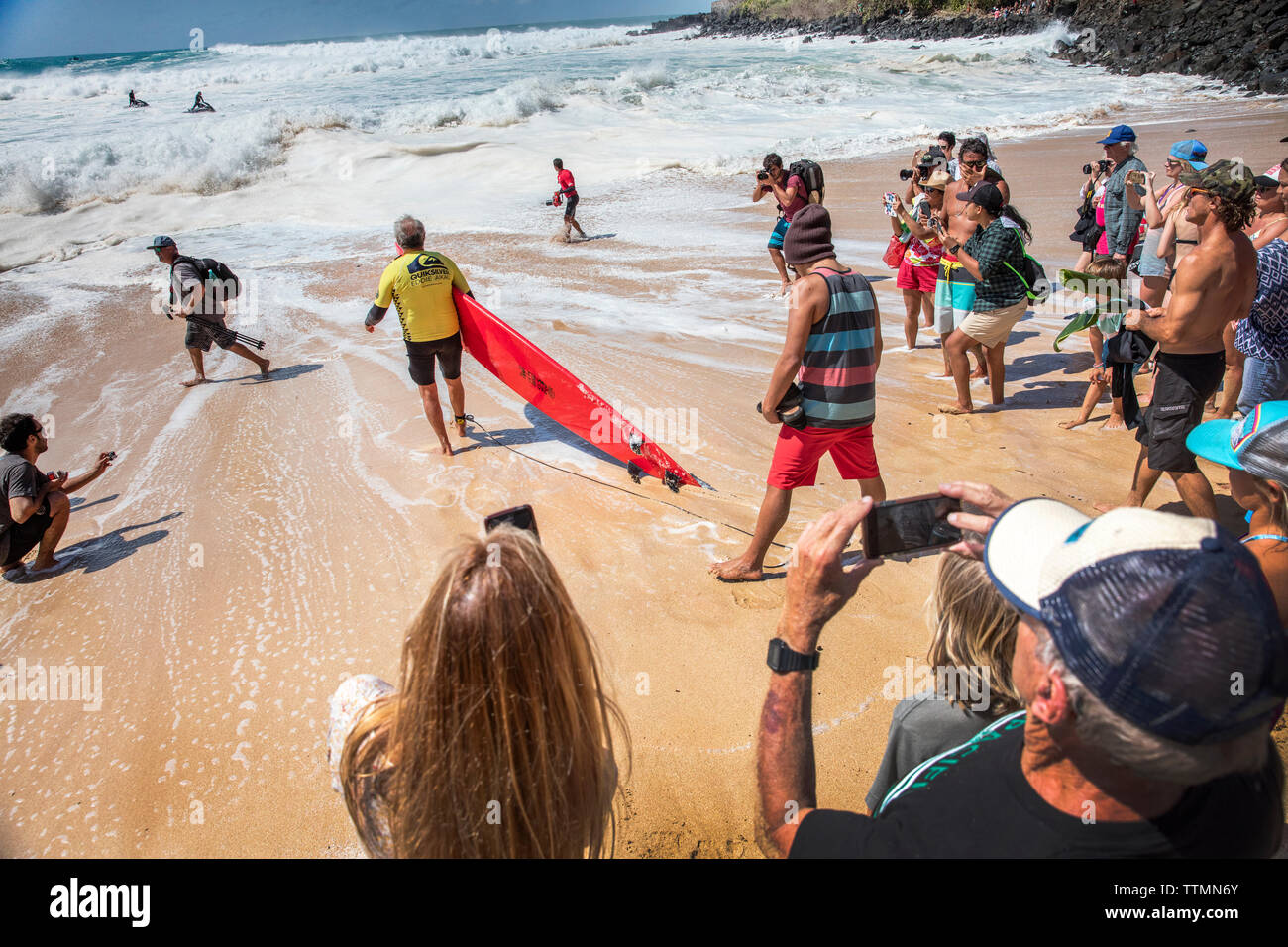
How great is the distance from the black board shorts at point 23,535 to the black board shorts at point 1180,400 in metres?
6.61

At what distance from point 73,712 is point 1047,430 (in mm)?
6297

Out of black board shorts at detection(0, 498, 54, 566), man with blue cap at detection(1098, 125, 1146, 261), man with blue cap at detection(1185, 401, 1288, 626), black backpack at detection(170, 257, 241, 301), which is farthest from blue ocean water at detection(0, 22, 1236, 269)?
man with blue cap at detection(1185, 401, 1288, 626)

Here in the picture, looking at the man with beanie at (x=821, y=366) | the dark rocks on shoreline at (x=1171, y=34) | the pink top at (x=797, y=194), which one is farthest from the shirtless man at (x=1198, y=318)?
the dark rocks on shoreline at (x=1171, y=34)

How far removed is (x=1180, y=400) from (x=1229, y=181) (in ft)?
3.44

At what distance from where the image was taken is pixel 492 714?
1.42 meters

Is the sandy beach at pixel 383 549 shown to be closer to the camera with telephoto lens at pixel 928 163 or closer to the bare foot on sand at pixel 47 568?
the bare foot on sand at pixel 47 568

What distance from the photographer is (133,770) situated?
10.6ft

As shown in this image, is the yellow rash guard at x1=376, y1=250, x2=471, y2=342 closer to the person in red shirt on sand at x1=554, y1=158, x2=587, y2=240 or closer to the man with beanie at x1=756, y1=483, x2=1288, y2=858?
the man with beanie at x1=756, y1=483, x2=1288, y2=858

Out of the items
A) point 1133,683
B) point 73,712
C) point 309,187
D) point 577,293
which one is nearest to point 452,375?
point 73,712

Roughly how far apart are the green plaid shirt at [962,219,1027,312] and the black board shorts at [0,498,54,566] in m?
6.63

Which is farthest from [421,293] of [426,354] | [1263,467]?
[1263,467]

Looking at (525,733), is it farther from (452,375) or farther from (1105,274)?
(1105,274)

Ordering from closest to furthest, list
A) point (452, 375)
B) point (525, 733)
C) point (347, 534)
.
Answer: point (525, 733)
point (347, 534)
point (452, 375)

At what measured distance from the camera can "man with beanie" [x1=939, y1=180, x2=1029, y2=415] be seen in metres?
5.45
